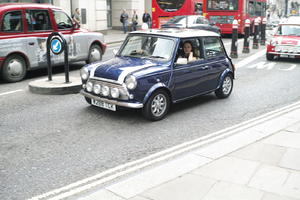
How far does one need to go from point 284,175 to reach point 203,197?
1.16 meters

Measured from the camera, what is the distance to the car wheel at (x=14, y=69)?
10.0 m

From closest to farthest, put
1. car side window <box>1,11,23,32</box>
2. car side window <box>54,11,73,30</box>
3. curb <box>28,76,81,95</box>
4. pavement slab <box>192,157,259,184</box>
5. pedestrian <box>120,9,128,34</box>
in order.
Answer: pavement slab <box>192,157,259,184</box> < curb <box>28,76,81,95</box> < car side window <box>1,11,23,32</box> < car side window <box>54,11,73,30</box> < pedestrian <box>120,9,128,34</box>

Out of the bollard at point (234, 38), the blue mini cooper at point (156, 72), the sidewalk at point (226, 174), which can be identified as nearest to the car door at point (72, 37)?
the blue mini cooper at point (156, 72)

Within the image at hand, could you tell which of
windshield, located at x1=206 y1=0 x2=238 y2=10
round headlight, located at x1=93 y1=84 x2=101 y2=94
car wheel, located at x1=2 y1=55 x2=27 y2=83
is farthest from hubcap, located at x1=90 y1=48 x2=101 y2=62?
windshield, located at x1=206 y1=0 x2=238 y2=10

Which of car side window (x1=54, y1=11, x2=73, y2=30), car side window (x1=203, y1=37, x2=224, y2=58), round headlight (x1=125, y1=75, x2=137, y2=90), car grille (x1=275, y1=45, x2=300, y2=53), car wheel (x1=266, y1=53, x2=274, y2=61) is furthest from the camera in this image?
car wheel (x1=266, y1=53, x2=274, y2=61)

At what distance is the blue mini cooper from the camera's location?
654cm

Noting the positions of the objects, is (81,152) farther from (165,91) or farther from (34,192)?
(165,91)

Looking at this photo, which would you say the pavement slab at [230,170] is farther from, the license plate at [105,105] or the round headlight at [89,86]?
the round headlight at [89,86]

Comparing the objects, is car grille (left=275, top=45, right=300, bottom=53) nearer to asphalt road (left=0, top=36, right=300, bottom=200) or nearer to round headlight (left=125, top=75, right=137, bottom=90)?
asphalt road (left=0, top=36, right=300, bottom=200)

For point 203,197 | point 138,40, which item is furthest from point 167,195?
point 138,40

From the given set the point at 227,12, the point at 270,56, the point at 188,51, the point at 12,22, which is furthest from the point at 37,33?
the point at 227,12

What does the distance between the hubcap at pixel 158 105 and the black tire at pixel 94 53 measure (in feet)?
20.1

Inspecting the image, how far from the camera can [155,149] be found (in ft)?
18.2

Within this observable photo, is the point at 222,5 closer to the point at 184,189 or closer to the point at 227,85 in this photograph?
the point at 227,85
